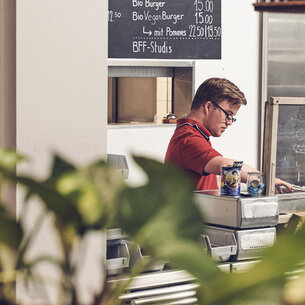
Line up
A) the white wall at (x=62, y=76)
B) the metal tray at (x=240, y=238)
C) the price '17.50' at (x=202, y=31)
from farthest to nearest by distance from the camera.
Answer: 1. the price '17.50' at (x=202, y=31)
2. the metal tray at (x=240, y=238)
3. the white wall at (x=62, y=76)

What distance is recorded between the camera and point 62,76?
2346 millimetres

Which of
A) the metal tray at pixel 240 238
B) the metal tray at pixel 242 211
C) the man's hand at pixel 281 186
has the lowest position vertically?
the metal tray at pixel 240 238

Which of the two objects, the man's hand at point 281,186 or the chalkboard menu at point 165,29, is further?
the chalkboard menu at point 165,29

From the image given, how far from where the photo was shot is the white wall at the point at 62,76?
227cm

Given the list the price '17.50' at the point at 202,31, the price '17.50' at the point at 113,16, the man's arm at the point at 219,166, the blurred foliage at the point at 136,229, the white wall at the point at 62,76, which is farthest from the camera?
the price '17.50' at the point at 202,31

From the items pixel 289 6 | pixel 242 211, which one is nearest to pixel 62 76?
pixel 242 211

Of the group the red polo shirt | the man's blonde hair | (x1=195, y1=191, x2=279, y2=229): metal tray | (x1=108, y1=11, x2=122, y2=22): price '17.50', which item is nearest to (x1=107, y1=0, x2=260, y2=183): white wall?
(x1=108, y1=11, x2=122, y2=22): price '17.50'

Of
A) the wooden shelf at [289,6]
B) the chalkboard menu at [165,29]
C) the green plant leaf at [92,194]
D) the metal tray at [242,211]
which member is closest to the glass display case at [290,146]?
the chalkboard menu at [165,29]

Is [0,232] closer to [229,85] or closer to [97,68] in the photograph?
[97,68]

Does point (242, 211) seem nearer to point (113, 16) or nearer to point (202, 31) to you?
point (113, 16)

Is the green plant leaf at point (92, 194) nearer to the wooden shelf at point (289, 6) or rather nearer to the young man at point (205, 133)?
the wooden shelf at point (289, 6)

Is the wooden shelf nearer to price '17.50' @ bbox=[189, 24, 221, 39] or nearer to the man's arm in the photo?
the man's arm

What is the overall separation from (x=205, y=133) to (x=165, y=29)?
70.4 inches

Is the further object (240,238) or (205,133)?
(205,133)
